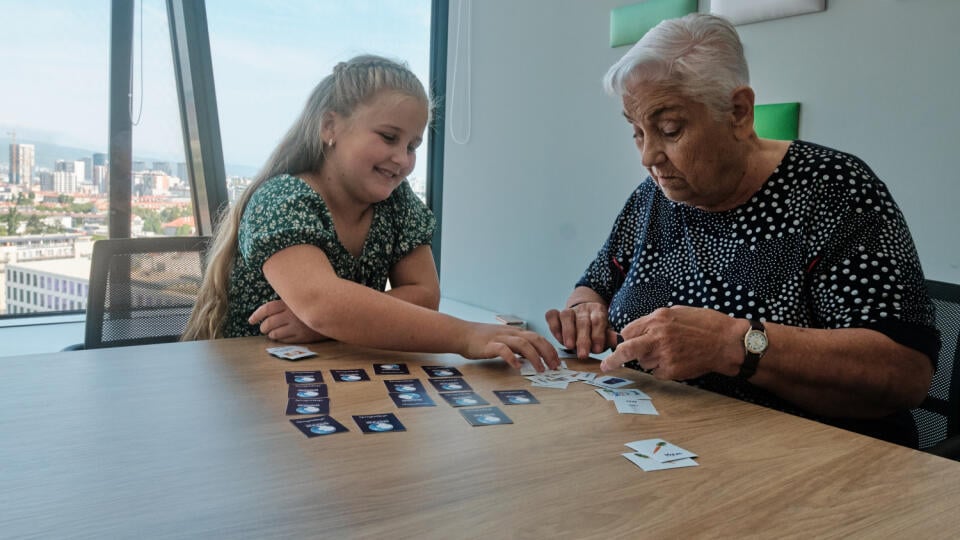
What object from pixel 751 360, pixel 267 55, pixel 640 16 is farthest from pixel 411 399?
pixel 267 55

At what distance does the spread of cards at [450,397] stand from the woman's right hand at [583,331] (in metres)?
0.08

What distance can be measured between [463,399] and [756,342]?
20.7 inches

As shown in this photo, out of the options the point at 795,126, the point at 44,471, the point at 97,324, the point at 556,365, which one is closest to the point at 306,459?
the point at 44,471

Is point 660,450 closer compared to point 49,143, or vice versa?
point 660,450

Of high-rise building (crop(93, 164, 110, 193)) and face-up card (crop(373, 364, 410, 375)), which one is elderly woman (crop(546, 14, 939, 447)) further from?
high-rise building (crop(93, 164, 110, 193))

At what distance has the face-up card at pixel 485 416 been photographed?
112 cm

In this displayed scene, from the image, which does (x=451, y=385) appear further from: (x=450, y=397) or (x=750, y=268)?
(x=750, y=268)

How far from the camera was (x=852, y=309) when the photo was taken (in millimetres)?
1346

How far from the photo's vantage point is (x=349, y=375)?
1.37 meters

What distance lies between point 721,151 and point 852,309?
1.39 ft

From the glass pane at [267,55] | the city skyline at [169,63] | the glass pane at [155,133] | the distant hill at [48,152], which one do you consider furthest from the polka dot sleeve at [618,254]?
the glass pane at [155,133]

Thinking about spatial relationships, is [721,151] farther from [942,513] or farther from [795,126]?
[795,126]

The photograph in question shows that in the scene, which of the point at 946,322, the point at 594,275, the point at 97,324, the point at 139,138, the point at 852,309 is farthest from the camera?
the point at 139,138

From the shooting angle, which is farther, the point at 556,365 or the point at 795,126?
the point at 795,126
